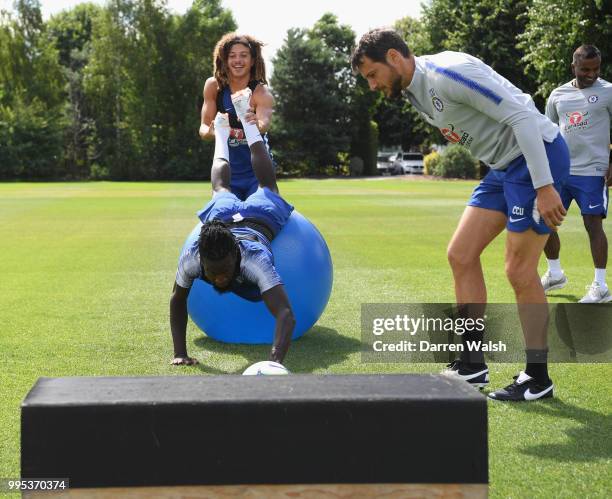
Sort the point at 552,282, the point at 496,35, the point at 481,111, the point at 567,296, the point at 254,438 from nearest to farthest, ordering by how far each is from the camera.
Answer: the point at 254,438, the point at 481,111, the point at 567,296, the point at 552,282, the point at 496,35

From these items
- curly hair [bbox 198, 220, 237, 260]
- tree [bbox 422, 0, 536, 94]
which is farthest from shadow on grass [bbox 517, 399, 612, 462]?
tree [bbox 422, 0, 536, 94]

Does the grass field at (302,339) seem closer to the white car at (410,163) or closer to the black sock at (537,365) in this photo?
the black sock at (537,365)

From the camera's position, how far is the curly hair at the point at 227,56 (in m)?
8.18

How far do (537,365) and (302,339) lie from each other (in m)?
2.35

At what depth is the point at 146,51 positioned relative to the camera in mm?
63688

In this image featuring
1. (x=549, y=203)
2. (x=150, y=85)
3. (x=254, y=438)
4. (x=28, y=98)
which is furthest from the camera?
(x=150, y=85)

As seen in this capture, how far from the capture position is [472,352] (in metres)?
5.77

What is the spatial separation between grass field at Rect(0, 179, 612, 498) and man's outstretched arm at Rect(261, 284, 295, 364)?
85 cm

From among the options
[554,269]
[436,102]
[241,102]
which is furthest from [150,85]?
[436,102]

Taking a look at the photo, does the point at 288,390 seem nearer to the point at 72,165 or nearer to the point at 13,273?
the point at 13,273

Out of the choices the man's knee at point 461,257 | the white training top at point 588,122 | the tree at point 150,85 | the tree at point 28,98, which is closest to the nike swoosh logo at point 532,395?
the man's knee at point 461,257

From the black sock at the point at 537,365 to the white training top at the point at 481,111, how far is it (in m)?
1.10

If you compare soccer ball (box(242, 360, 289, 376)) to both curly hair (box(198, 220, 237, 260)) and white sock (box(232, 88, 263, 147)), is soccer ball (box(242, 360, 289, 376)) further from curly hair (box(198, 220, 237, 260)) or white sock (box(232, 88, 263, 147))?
white sock (box(232, 88, 263, 147))

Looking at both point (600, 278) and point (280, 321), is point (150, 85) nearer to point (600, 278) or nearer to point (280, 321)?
point (600, 278)
